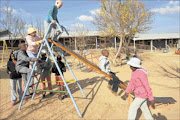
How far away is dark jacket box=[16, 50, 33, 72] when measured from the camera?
3437mm

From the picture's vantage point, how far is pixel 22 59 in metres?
3.46

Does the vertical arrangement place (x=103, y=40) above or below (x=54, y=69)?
above

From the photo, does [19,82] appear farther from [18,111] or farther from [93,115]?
[93,115]

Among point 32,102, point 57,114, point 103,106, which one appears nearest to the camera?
point 57,114

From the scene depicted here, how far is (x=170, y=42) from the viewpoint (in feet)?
93.9

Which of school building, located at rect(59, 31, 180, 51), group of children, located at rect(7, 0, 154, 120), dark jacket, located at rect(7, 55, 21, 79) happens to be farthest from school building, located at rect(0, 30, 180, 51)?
dark jacket, located at rect(7, 55, 21, 79)

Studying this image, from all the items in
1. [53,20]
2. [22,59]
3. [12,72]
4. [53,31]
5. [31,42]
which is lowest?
[12,72]

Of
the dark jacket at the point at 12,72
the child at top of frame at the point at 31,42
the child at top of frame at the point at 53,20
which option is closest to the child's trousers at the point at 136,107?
the child at top of frame at the point at 53,20

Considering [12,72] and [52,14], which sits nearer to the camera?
[52,14]

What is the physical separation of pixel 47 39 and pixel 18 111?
2.10 m

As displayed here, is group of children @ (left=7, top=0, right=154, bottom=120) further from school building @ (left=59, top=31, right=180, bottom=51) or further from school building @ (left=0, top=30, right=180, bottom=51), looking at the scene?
school building @ (left=59, top=31, right=180, bottom=51)

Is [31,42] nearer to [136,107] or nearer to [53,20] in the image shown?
[53,20]

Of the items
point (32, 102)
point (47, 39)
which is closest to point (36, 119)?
point (32, 102)

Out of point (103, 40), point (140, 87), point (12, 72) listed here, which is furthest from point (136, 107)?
point (103, 40)
